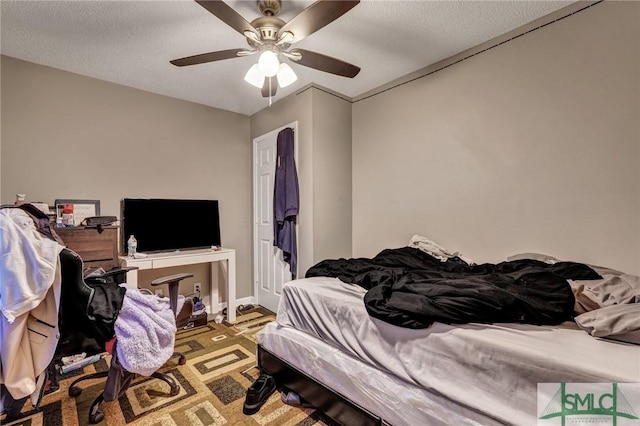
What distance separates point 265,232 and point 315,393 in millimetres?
2214

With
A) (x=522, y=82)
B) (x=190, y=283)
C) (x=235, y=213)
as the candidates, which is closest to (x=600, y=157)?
(x=522, y=82)

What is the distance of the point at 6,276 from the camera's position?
4.33 feet

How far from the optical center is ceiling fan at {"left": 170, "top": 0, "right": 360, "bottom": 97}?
1442 millimetres

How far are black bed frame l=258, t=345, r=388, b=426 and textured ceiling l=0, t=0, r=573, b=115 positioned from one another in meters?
2.29

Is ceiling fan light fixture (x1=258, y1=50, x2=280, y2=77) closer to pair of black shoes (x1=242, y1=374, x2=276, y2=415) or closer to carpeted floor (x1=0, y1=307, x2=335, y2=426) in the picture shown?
pair of black shoes (x1=242, y1=374, x2=276, y2=415)

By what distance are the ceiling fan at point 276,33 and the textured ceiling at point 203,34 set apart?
225mm

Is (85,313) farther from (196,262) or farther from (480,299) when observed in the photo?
(480,299)

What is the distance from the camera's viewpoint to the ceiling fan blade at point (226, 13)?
A: 4.55ft

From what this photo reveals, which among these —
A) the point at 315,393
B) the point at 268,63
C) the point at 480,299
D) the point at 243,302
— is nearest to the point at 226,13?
the point at 268,63

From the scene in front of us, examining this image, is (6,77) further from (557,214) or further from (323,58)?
(557,214)

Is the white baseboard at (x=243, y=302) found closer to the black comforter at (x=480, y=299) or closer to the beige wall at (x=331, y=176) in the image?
the beige wall at (x=331, y=176)

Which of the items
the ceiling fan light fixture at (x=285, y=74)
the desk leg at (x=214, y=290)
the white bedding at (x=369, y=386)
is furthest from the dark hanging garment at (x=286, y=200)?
the white bedding at (x=369, y=386)

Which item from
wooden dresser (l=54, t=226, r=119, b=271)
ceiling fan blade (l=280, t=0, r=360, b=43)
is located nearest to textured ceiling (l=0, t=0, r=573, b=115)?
ceiling fan blade (l=280, t=0, r=360, b=43)

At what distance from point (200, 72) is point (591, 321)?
3201 mm
